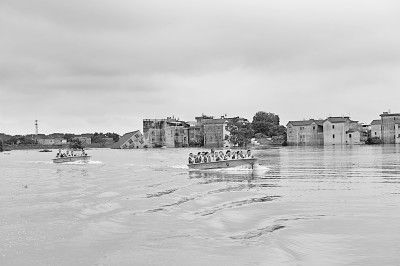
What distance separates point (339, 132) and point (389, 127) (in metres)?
19.7

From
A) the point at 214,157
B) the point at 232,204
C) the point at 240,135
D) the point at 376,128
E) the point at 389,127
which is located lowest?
the point at 232,204

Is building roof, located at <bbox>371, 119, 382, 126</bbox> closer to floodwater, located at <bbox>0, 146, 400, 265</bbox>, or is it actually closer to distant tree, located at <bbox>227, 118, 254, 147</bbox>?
distant tree, located at <bbox>227, 118, 254, 147</bbox>

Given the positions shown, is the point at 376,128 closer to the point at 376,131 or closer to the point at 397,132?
the point at 376,131

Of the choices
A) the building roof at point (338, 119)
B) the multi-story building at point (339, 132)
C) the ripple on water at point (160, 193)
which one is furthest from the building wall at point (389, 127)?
the ripple on water at point (160, 193)

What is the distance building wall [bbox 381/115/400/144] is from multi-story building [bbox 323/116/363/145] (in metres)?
10.8

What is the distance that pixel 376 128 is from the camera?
7175 inches

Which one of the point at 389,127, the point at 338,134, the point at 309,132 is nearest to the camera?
the point at 338,134

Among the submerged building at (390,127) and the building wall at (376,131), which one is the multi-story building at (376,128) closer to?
the building wall at (376,131)

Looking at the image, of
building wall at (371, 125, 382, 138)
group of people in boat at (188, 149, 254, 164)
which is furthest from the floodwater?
building wall at (371, 125, 382, 138)

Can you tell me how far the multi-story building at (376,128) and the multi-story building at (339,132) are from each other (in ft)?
33.1

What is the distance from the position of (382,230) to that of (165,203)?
1332 cm

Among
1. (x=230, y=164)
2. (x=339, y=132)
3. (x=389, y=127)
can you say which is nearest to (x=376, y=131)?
(x=389, y=127)

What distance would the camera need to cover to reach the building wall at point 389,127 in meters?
175

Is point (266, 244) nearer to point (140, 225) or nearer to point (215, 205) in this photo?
point (140, 225)
